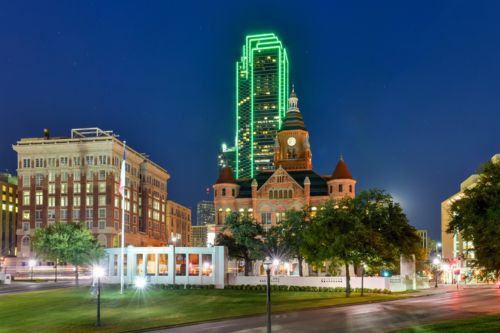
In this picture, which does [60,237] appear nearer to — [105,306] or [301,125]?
[105,306]

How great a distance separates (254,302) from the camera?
5647cm

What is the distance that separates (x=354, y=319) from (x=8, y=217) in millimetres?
165331

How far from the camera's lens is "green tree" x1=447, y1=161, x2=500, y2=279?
107 feet

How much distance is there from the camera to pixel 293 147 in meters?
163

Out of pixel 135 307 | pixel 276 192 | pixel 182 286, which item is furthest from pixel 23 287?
pixel 276 192

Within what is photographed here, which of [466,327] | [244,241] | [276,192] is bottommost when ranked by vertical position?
[466,327]

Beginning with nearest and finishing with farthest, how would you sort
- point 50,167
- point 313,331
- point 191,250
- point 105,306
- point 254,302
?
1. point 313,331
2. point 105,306
3. point 254,302
4. point 191,250
5. point 50,167

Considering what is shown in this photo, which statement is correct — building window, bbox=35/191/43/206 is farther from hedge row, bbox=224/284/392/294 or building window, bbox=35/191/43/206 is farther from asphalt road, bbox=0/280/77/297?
hedge row, bbox=224/284/392/294

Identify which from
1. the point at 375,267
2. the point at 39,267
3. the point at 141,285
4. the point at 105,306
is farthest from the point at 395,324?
the point at 39,267

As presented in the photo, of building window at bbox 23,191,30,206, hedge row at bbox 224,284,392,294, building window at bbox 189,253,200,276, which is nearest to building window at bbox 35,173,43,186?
building window at bbox 23,191,30,206

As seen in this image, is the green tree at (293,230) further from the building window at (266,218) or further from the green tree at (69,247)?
the building window at (266,218)

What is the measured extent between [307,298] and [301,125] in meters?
109

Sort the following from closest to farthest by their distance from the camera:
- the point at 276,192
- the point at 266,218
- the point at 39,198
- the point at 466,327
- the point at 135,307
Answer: the point at 466,327
the point at 135,307
the point at 266,218
the point at 276,192
the point at 39,198

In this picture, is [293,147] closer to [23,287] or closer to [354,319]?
[23,287]
